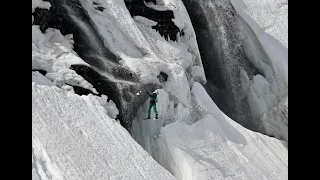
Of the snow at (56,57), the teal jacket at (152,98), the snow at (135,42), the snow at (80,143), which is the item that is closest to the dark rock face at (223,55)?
the snow at (135,42)

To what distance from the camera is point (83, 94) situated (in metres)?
6.76

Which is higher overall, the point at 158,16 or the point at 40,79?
the point at 158,16

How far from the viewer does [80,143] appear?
6.17 metres

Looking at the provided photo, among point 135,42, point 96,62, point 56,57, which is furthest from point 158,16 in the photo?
point 56,57

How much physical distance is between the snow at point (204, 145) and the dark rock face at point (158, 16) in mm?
1071

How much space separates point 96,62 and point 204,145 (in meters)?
2.17

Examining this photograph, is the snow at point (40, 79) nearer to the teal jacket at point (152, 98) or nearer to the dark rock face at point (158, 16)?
the teal jacket at point (152, 98)

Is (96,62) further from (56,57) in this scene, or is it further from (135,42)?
(135,42)

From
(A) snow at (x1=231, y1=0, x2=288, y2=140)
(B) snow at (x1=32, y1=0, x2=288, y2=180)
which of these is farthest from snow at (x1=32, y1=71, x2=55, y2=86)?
(A) snow at (x1=231, y1=0, x2=288, y2=140)

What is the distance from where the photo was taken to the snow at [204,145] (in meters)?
7.16

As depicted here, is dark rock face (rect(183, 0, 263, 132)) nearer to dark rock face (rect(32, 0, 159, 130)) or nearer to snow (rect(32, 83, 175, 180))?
dark rock face (rect(32, 0, 159, 130))

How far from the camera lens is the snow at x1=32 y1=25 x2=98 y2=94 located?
6.57 metres
